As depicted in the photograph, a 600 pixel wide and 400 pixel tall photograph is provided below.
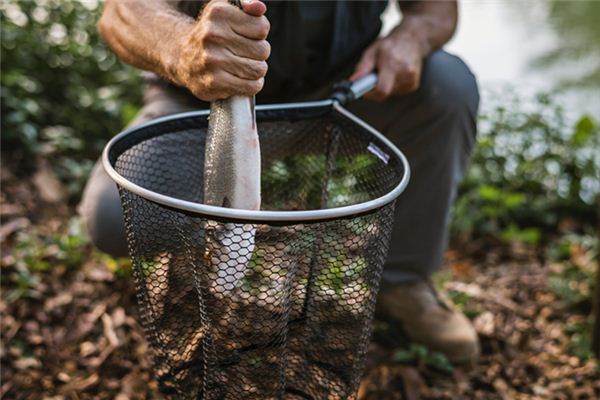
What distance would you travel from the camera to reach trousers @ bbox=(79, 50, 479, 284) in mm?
1886

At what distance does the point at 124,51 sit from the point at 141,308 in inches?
23.5

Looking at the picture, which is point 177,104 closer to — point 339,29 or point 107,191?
point 107,191

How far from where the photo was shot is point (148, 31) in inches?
55.8

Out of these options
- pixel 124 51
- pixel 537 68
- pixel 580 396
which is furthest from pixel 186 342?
pixel 537 68

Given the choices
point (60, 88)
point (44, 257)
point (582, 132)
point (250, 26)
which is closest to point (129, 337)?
point (44, 257)

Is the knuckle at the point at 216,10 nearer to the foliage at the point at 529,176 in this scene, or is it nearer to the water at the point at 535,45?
the foliage at the point at 529,176

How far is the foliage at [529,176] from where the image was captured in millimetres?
2814

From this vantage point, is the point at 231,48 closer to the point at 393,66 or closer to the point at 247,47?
the point at 247,47

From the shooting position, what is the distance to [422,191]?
1934 millimetres

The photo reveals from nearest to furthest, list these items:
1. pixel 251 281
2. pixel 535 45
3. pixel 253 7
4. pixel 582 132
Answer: pixel 253 7
pixel 251 281
pixel 582 132
pixel 535 45

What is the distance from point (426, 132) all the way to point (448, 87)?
0.44ft

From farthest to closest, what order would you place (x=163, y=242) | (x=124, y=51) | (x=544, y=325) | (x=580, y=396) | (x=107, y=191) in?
1. (x=544, y=325)
2. (x=580, y=396)
3. (x=107, y=191)
4. (x=124, y=51)
5. (x=163, y=242)

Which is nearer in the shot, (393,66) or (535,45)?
(393,66)

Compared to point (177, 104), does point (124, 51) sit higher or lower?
higher
